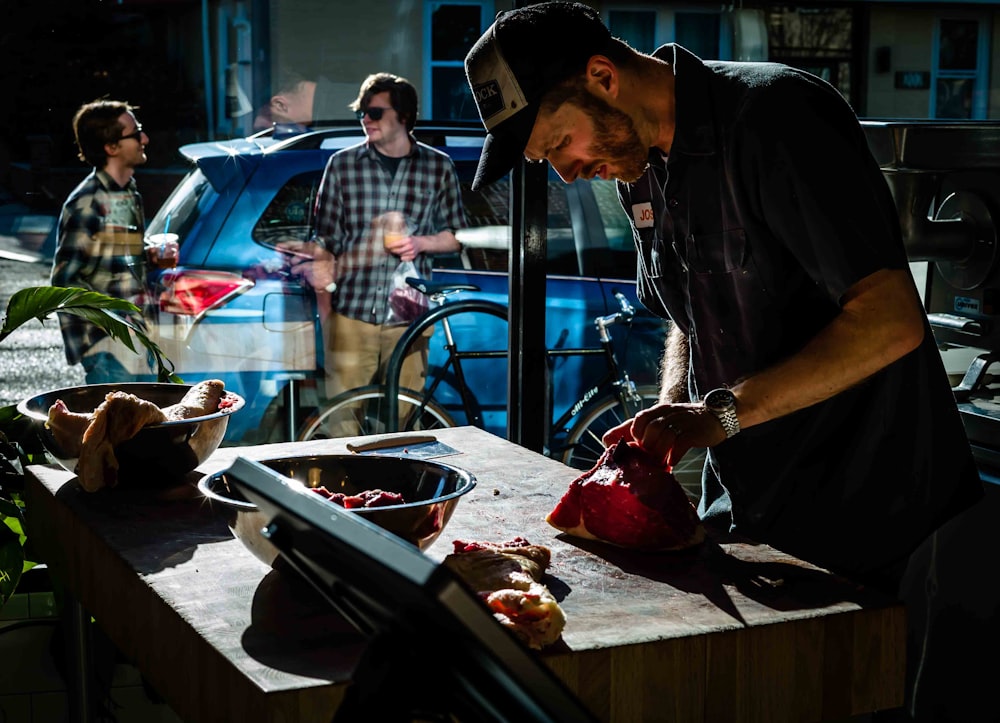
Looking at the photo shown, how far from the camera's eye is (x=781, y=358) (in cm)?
203

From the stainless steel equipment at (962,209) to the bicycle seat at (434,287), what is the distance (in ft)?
7.18

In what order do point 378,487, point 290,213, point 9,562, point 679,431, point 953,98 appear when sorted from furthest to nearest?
point 953,98 → point 290,213 → point 9,562 → point 378,487 → point 679,431

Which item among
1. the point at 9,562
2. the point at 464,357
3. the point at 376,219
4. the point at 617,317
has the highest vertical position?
the point at 376,219

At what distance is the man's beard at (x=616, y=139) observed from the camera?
6.63ft

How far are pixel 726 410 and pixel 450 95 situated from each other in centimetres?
333

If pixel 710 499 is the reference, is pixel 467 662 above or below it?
above

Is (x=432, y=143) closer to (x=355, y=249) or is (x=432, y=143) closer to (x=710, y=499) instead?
(x=355, y=249)

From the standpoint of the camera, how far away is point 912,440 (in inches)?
82.4

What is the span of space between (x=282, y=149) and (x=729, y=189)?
3.05 metres

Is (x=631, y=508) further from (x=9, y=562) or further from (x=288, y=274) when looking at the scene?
(x=288, y=274)

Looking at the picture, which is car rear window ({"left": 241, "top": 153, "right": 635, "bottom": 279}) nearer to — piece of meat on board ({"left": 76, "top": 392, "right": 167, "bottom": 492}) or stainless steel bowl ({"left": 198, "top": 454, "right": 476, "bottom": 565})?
piece of meat on board ({"left": 76, "top": 392, "right": 167, "bottom": 492})

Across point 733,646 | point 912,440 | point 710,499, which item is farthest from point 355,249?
point 733,646

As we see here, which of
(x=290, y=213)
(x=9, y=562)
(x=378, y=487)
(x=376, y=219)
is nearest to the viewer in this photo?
(x=378, y=487)

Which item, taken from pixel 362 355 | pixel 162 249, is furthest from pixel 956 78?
pixel 162 249
